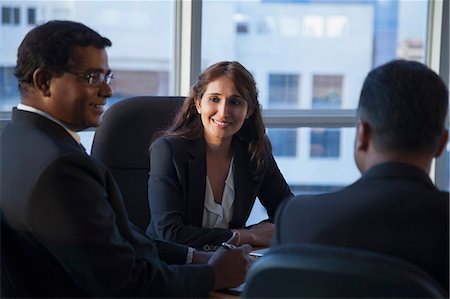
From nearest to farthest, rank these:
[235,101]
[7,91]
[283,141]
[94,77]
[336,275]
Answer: [336,275] → [94,77] → [235,101] → [7,91] → [283,141]

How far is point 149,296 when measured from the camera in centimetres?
173

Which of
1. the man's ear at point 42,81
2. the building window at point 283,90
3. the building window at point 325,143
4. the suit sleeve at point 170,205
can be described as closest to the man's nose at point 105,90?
the man's ear at point 42,81

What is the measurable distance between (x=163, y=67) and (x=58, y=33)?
2.36 m

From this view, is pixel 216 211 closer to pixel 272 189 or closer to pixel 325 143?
pixel 272 189

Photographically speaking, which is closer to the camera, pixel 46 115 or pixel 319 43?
pixel 46 115

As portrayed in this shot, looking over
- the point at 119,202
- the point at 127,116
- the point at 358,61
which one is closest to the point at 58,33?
the point at 119,202

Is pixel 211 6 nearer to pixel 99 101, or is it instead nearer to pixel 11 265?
pixel 99 101

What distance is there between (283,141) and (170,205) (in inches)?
85.2

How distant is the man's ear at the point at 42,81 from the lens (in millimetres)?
1796

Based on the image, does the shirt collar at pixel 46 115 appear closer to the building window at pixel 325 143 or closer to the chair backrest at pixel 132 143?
the chair backrest at pixel 132 143

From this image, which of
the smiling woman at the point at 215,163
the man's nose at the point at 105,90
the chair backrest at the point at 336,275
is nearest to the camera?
the chair backrest at the point at 336,275

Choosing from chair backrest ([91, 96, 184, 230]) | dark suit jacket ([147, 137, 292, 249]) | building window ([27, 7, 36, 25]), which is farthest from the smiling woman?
building window ([27, 7, 36, 25])

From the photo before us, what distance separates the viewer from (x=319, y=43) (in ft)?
15.3

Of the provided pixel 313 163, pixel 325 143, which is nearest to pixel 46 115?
pixel 325 143
